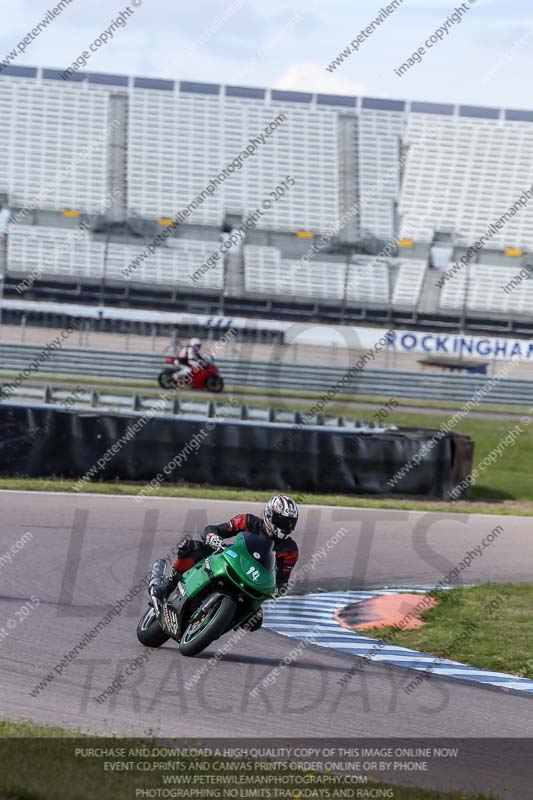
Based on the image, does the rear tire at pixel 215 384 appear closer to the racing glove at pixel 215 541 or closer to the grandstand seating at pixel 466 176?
the racing glove at pixel 215 541

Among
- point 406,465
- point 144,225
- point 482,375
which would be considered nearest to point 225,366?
point 482,375

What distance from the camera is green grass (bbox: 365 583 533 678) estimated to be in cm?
907

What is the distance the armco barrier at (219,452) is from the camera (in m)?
17.6

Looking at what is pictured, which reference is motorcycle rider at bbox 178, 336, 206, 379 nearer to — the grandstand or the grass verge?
the grass verge

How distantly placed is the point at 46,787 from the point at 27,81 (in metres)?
55.1

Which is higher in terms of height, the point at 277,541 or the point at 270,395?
the point at 277,541

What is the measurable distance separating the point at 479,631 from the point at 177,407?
10.5 meters

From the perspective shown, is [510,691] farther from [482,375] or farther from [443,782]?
[482,375]

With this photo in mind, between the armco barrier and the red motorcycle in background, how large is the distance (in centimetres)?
1068

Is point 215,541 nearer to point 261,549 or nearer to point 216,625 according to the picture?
point 261,549

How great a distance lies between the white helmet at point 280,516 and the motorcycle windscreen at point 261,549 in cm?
9

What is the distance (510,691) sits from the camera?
26.2ft

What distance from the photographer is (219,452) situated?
1830 cm

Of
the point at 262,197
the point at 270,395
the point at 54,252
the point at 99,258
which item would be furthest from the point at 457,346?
the point at 54,252
